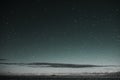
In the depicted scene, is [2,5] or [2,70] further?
[2,70]

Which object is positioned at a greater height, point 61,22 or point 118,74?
point 61,22

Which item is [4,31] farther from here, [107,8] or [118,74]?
[118,74]

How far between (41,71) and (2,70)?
101 cm

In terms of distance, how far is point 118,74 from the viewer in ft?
17.2

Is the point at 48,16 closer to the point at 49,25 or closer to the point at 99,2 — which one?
the point at 49,25

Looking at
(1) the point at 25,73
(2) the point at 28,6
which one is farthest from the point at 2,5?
(1) the point at 25,73

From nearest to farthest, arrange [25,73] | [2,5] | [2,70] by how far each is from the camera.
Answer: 1. [2,5]
2. [2,70]
3. [25,73]

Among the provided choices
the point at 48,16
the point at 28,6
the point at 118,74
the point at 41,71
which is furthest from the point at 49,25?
the point at 118,74

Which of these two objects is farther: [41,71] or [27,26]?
[41,71]

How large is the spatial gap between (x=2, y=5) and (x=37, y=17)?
29.0 inches

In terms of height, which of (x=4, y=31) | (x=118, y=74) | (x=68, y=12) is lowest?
(x=118, y=74)

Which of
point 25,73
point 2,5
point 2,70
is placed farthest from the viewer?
point 25,73

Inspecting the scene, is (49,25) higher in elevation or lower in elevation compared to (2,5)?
lower

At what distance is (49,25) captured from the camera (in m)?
5.17
